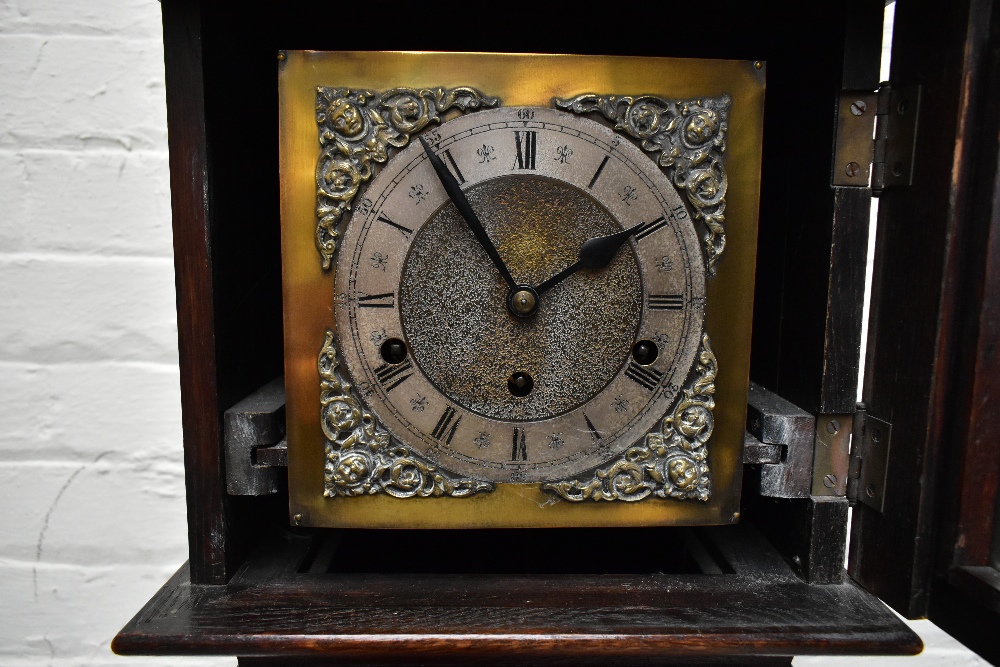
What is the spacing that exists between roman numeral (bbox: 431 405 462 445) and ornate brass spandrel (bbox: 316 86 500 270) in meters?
0.22

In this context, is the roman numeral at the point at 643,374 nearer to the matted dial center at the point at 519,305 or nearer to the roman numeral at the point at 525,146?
the matted dial center at the point at 519,305

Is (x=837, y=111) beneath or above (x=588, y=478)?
above

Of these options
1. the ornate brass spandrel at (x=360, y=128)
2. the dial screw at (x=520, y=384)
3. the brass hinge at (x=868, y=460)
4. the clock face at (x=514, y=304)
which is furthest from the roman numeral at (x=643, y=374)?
the ornate brass spandrel at (x=360, y=128)

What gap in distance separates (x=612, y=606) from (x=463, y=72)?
58 cm

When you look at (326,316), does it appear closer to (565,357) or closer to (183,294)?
(183,294)

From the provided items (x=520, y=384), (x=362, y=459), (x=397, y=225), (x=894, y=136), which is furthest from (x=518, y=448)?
(x=894, y=136)

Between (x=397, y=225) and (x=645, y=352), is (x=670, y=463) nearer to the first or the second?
(x=645, y=352)

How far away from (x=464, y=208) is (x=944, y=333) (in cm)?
49

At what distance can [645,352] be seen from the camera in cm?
73

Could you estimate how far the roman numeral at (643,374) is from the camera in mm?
733

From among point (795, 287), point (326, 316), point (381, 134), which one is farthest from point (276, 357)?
point (795, 287)

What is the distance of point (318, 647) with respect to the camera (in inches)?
24.6

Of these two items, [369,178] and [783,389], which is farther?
[783,389]

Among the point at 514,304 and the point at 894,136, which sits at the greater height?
the point at 894,136
